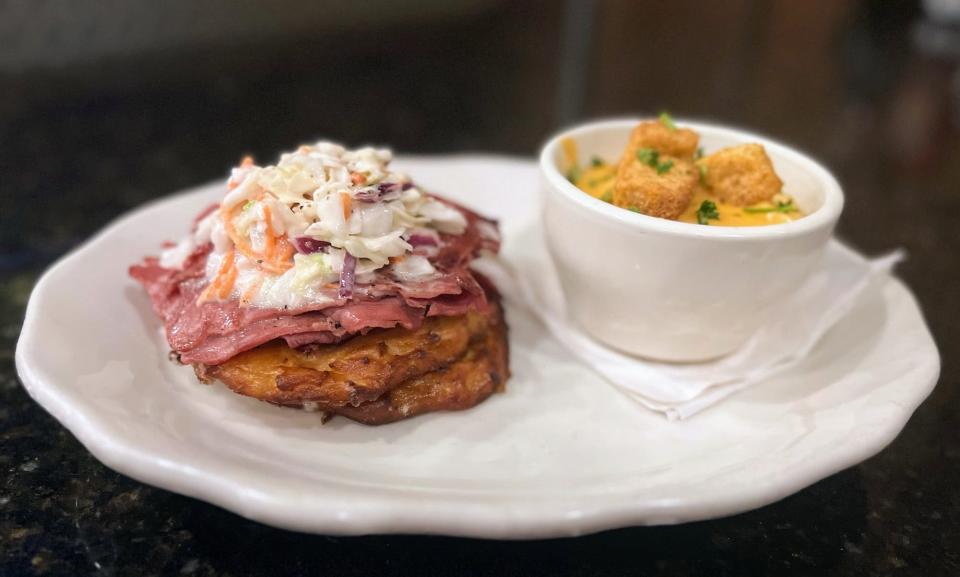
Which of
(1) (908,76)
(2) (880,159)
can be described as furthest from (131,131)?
(1) (908,76)

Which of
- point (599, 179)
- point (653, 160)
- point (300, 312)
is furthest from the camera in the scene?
point (599, 179)

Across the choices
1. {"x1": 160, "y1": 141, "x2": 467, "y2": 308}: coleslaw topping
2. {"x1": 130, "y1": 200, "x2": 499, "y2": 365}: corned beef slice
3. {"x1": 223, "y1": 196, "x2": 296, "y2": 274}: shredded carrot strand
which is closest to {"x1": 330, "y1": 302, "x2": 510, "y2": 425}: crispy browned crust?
{"x1": 130, "y1": 200, "x2": 499, "y2": 365}: corned beef slice

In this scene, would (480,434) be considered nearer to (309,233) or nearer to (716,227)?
(309,233)

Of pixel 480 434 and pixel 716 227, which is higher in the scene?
pixel 716 227

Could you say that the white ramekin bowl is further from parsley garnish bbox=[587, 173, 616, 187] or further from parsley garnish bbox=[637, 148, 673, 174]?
parsley garnish bbox=[637, 148, 673, 174]

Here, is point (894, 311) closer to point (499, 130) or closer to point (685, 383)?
point (685, 383)

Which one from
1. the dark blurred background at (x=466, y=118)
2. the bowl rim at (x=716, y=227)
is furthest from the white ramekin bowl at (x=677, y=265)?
the dark blurred background at (x=466, y=118)

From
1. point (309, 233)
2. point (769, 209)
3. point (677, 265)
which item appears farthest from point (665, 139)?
point (309, 233)
